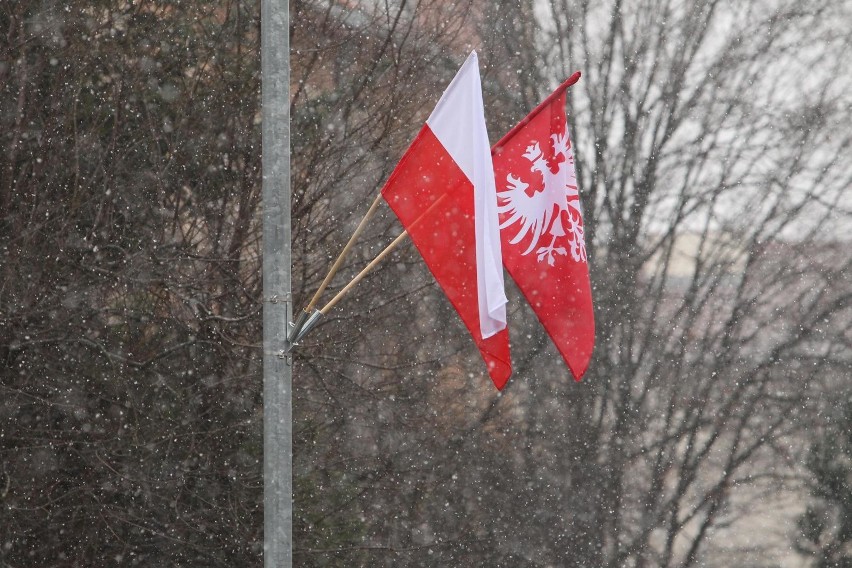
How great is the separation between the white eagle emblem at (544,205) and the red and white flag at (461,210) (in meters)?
0.35

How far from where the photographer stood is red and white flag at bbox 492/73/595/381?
6980mm

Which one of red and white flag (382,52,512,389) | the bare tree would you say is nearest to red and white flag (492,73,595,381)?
red and white flag (382,52,512,389)

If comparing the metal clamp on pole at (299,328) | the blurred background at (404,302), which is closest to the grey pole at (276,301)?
the metal clamp on pole at (299,328)

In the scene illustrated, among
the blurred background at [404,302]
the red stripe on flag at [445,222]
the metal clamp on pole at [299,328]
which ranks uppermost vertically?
the blurred background at [404,302]

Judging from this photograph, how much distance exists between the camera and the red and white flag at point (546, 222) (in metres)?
6.98

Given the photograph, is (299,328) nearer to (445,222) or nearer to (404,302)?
(445,222)

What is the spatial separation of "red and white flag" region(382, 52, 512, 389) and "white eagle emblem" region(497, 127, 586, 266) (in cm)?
35

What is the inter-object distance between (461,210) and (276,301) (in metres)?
1.06

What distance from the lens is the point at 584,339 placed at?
23.2 feet

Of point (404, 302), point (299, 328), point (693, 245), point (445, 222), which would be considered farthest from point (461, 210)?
point (693, 245)

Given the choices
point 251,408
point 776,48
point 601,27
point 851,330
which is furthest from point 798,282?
point 251,408

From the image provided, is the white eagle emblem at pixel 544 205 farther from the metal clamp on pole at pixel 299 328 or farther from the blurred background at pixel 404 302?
the blurred background at pixel 404 302

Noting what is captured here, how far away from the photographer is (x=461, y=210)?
6699 mm

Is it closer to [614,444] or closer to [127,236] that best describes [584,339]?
[127,236]
